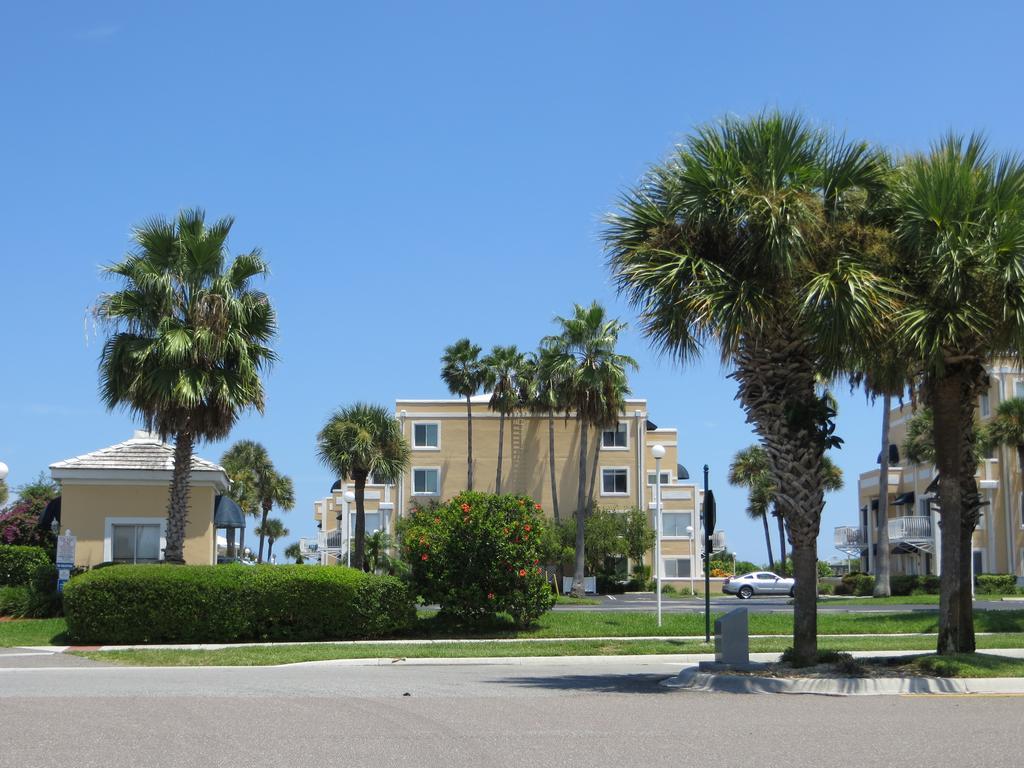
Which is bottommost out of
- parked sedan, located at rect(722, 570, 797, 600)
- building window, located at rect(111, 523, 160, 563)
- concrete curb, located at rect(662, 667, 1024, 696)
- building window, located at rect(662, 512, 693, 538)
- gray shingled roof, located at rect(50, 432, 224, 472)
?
parked sedan, located at rect(722, 570, 797, 600)

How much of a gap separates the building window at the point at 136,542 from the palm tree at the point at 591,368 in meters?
22.8

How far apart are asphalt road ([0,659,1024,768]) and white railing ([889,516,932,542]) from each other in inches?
1729

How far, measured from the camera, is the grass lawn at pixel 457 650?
1964 centimetres

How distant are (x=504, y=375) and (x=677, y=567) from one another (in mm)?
13830

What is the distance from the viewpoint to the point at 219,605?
76.3 feet

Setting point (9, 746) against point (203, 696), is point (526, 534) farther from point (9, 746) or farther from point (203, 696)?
point (9, 746)

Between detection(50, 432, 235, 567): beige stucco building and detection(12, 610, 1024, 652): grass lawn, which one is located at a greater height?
detection(50, 432, 235, 567): beige stucco building

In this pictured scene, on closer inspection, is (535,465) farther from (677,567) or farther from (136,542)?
(136,542)

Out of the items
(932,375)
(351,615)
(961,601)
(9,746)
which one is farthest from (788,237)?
(351,615)

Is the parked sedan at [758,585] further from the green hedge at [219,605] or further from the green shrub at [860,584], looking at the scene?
the green hedge at [219,605]

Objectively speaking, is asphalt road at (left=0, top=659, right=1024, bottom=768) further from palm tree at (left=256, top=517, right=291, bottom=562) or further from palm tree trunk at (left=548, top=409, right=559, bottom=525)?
palm tree at (left=256, top=517, right=291, bottom=562)

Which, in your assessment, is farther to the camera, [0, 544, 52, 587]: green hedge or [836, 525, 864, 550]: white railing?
[836, 525, 864, 550]: white railing

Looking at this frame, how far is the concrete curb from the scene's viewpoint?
46.1ft

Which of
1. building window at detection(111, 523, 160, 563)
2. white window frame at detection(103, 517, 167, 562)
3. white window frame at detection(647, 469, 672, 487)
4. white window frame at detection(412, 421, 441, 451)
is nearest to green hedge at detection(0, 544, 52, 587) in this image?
white window frame at detection(103, 517, 167, 562)
